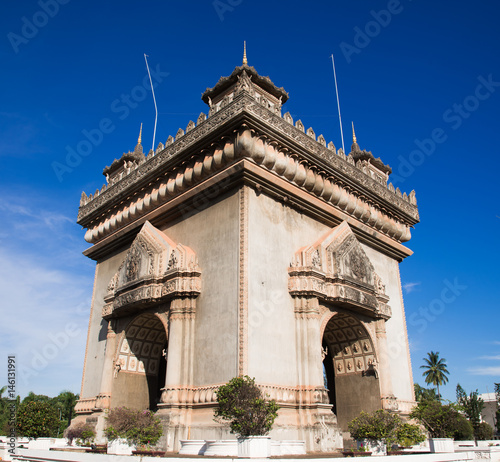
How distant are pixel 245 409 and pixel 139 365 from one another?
9.00 metres

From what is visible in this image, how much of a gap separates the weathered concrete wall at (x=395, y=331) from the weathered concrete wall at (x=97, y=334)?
11.9 meters

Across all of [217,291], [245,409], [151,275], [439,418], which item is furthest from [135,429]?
[439,418]

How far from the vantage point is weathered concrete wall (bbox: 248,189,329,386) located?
1384cm

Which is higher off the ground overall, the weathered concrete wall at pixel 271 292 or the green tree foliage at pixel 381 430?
the weathered concrete wall at pixel 271 292

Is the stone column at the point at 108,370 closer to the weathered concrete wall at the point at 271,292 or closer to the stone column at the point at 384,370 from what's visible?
the weathered concrete wall at the point at 271,292

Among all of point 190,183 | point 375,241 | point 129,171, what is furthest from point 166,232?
point 375,241

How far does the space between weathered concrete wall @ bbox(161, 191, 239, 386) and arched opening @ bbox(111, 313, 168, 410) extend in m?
3.26

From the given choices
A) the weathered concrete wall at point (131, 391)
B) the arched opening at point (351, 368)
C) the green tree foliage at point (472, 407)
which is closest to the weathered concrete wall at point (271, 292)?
the arched opening at point (351, 368)

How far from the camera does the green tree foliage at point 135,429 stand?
12633 millimetres

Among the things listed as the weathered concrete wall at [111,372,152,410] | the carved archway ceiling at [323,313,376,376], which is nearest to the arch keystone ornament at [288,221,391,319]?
the carved archway ceiling at [323,313,376,376]

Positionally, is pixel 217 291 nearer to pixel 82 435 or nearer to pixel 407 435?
pixel 407 435

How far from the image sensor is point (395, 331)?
20703 millimetres

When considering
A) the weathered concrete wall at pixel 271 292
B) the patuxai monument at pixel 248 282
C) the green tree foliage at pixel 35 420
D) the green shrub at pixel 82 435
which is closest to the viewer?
the weathered concrete wall at pixel 271 292

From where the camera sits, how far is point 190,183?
56.9ft
